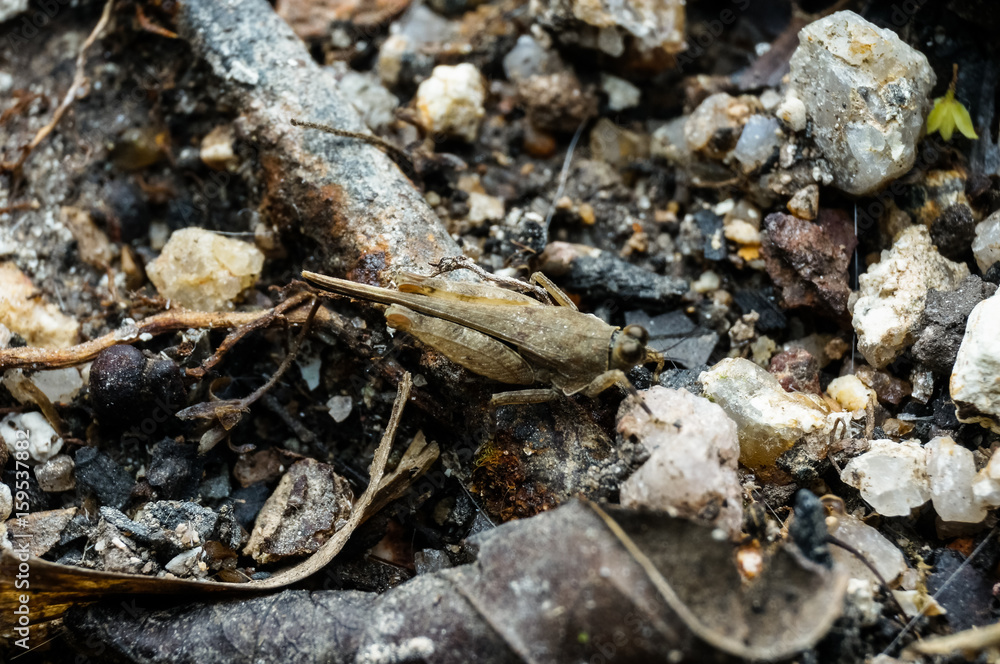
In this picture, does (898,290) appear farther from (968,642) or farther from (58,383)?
(58,383)

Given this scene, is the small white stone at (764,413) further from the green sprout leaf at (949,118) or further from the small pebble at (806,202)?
the green sprout leaf at (949,118)

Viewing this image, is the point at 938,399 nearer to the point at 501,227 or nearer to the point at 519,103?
the point at 501,227

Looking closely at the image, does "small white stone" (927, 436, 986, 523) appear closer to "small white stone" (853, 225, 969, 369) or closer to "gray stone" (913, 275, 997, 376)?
"gray stone" (913, 275, 997, 376)

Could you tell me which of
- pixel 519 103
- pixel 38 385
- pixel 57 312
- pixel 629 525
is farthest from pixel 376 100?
pixel 629 525

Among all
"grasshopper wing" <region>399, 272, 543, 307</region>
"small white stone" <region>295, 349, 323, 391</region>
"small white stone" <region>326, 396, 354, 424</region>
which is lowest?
"small white stone" <region>326, 396, 354, 424</region>

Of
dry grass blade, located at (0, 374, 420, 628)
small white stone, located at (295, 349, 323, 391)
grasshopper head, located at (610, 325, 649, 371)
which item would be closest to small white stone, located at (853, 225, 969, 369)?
grasshopper head, located at (610, 325, 649, 371)

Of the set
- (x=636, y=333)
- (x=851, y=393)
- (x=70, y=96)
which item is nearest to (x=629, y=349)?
(x=636, y=333)
